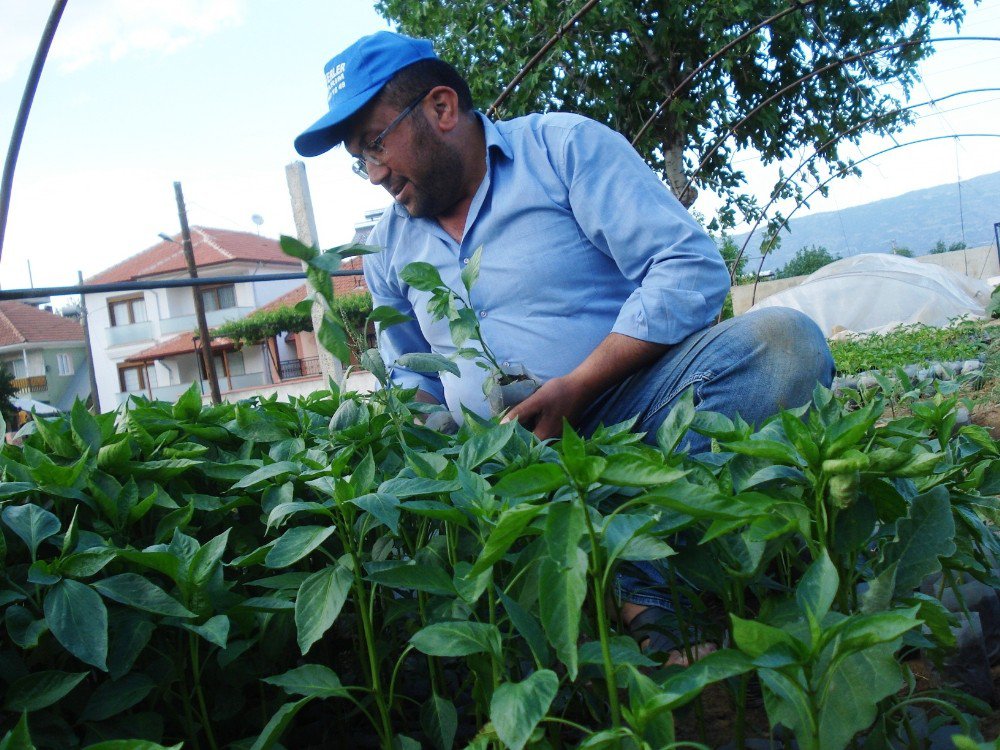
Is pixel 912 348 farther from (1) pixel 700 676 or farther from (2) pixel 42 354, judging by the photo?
(2) pixel 42 354

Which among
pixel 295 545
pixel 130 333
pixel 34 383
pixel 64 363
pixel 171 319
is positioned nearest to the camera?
pixel 295 545

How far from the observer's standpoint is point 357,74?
2121 millimetres

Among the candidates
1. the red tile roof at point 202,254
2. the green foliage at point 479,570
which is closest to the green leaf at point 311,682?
the green foliage at point 479,570

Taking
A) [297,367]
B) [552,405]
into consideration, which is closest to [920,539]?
[552,405]

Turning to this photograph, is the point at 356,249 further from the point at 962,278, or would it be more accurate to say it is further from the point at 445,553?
the point at 962,278

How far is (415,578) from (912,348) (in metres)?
7.17

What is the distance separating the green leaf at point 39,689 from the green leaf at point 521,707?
1.34 feet

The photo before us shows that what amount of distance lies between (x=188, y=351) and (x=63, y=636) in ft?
131

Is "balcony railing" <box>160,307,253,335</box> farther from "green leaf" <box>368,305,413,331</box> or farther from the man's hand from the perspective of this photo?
"green leaf" <box>368,305,413,331</box>

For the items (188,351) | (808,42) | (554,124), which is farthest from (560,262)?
(188,351)

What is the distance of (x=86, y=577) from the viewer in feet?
2.74

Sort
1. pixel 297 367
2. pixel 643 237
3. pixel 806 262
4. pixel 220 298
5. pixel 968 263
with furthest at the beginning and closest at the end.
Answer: pixel 220 298, pixel 297 367, pixel 806 262, pixel 968 263, pixel 643 237

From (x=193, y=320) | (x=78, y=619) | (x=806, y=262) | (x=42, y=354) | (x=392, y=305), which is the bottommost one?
(x=78, y=619)

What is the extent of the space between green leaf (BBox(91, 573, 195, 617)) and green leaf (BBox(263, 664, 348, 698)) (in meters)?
0.10
